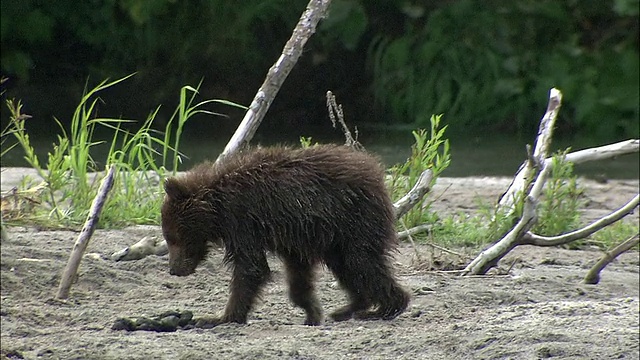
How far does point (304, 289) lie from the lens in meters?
4.34

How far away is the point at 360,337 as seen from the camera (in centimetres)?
390

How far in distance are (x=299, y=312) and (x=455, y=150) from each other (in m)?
8.81

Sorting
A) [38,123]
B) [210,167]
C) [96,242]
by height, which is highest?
[210,167]

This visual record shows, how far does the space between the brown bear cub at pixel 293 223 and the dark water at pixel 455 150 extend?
610 centimetres

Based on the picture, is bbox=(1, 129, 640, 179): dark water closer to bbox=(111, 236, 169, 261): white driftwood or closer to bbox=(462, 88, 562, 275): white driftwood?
bbox=(462, 88, 562, 275): white driftwood

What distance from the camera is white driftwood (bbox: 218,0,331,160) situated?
518 centimetres

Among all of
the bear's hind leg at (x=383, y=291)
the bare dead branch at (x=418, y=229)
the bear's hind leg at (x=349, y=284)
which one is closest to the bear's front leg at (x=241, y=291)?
the bear's hind leg at (x=349, y=284)

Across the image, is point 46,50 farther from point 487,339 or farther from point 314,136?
point 487,339

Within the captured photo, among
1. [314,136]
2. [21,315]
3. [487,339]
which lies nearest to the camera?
[487,339]

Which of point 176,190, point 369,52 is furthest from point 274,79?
point 369,52

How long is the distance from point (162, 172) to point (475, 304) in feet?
6.83

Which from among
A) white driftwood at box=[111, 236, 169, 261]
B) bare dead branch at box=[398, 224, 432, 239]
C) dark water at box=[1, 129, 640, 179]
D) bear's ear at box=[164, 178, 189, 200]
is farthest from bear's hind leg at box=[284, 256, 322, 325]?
dark water at box=[1, 129, 640, 179]

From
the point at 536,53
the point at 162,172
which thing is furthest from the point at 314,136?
the point at 162,172

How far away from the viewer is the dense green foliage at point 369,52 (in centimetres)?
1497
